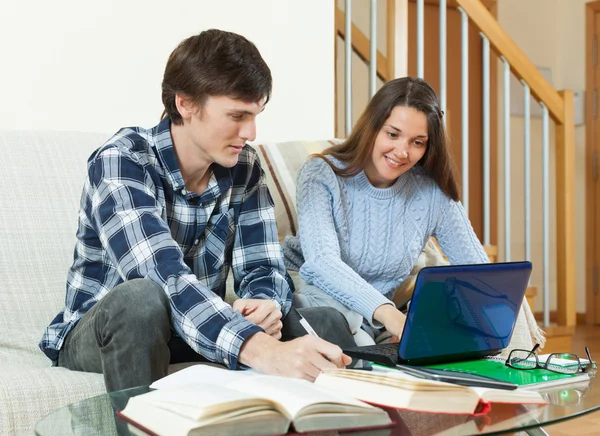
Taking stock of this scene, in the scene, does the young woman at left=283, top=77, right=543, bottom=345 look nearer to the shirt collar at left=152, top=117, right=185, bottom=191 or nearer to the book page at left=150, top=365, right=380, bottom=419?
the shirt collar at left=152, top=117, right=185, bottom=191

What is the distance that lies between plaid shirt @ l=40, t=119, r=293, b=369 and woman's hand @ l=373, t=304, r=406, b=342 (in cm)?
19

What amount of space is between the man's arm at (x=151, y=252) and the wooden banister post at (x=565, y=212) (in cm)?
226

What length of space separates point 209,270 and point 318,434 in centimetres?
80

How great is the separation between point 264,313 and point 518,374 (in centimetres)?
45

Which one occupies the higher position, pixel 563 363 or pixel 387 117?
pixel 387 117

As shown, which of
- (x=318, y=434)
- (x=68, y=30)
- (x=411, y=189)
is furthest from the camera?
(x=68, y=30)

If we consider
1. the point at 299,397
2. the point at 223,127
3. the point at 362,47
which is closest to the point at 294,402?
the point at 299,397

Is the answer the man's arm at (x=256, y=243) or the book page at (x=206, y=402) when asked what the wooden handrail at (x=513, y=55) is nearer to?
the man's arm at (x=256, y=243)

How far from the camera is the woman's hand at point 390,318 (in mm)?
1564

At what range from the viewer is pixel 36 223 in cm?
170

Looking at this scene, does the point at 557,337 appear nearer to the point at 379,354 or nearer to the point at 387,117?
the point at 387,117

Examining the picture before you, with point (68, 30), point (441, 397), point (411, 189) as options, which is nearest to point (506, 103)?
point (411, 189)

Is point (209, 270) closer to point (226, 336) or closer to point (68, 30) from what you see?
point (226, 336)

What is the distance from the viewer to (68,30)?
6.97 feet
